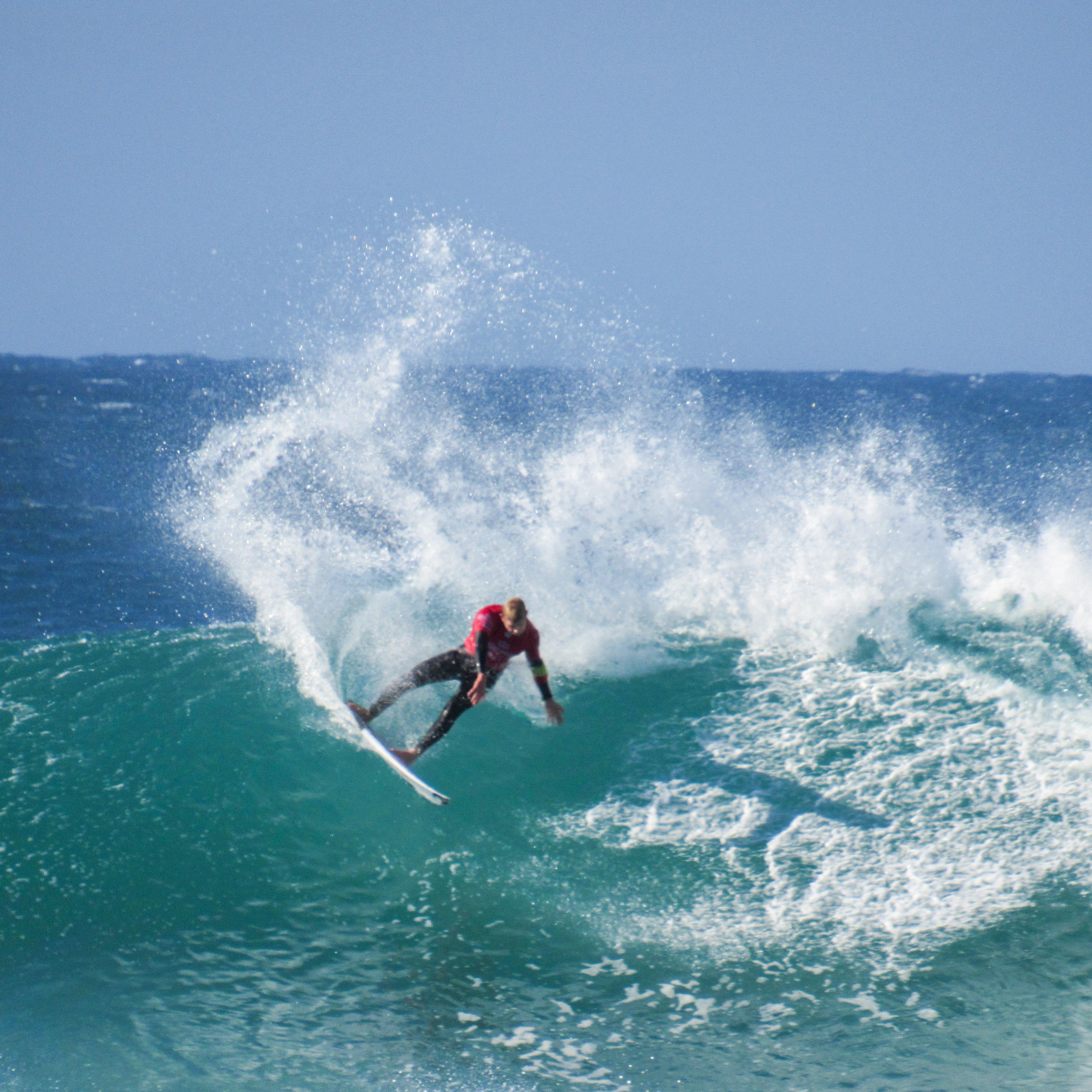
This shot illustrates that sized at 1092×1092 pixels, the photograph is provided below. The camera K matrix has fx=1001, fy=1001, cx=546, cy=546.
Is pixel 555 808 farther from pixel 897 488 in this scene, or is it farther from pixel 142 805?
pixel 897 488

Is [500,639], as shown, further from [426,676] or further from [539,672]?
[426,676]

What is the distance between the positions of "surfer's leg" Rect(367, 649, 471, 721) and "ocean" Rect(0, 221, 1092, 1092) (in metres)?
0.51

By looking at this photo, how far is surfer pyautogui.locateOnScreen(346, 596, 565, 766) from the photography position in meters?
8.45

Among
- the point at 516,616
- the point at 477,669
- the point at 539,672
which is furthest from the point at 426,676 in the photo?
the point at 516,616

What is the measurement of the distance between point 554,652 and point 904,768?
3.95 meters

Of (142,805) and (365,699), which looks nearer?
(142,805)

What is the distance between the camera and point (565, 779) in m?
9.08

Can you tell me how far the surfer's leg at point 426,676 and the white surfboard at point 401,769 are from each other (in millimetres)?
248

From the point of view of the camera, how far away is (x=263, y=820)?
8.55 metres

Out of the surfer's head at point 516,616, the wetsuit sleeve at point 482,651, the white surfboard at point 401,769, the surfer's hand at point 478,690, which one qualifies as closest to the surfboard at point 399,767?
the white surfboard at point 401,769

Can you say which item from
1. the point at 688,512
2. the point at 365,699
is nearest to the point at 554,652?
the point at 365,699

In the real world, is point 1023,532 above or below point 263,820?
above

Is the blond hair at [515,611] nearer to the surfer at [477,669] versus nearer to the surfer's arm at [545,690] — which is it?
the surfer at [477,669]

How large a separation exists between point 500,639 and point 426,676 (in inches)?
34.1
